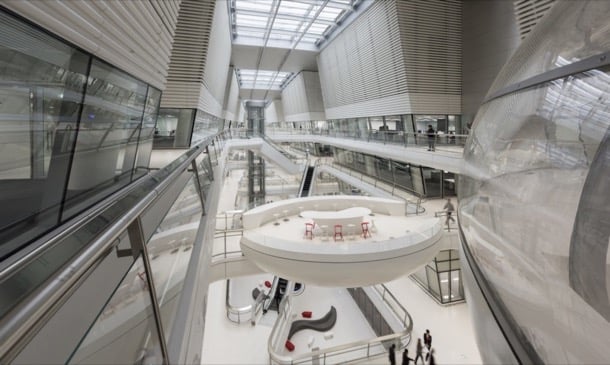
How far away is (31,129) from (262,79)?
3815cm

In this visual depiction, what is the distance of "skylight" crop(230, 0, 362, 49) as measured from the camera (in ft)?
53.6

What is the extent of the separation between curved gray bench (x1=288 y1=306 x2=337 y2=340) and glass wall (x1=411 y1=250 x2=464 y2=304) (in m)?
4.04

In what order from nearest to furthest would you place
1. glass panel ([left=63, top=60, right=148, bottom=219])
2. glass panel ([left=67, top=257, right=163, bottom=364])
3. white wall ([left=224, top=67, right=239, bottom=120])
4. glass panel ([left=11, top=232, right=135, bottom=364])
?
1. glass panel ([left=11, top=232, right=135, bottom=364])
2. glass panel ([left=67, top=257, right=163, bottom=364])
3. glass panel ([left=63, top=60, right=148, bottom=219])
4. white wall ([left=224, top=67, right=239, bottom=120])

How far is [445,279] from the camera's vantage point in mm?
11680

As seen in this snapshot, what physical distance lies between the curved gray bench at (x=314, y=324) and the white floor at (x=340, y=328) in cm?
19

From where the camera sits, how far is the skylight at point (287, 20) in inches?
643

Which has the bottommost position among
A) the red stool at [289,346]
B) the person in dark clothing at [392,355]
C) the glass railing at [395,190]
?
the red stool at [289,346]

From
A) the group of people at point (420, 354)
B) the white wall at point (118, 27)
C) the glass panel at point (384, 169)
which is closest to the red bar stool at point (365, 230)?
the group of people at point (420, 354)

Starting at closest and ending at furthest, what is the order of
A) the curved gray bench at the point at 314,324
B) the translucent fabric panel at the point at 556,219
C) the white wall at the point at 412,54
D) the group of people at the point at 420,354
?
1. the translucent fabric panel at the point at 556,219
2. the group of people at the point at 420,354
3. the curved gray bench at the point at 314,324
4. the white wall at the point at 412,54

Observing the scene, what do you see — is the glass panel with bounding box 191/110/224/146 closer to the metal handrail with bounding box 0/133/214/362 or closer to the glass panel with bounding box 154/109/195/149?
the glass panel with bounding box 154/109/195/149

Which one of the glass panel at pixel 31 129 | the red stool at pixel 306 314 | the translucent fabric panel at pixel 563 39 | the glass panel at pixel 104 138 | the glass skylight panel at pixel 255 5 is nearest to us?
the translucent fabric panel at pixel 563 39

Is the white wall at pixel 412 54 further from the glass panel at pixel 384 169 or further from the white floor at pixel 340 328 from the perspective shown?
the white floor at pixel 340 328

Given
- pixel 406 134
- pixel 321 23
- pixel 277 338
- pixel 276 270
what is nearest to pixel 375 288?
pixel 277 338

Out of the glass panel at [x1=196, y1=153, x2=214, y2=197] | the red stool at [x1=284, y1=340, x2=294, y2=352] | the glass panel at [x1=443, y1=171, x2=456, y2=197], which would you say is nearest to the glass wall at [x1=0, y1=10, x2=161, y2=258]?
the glass panel at [x1=196, y1=153, x2=214, y2=197]
